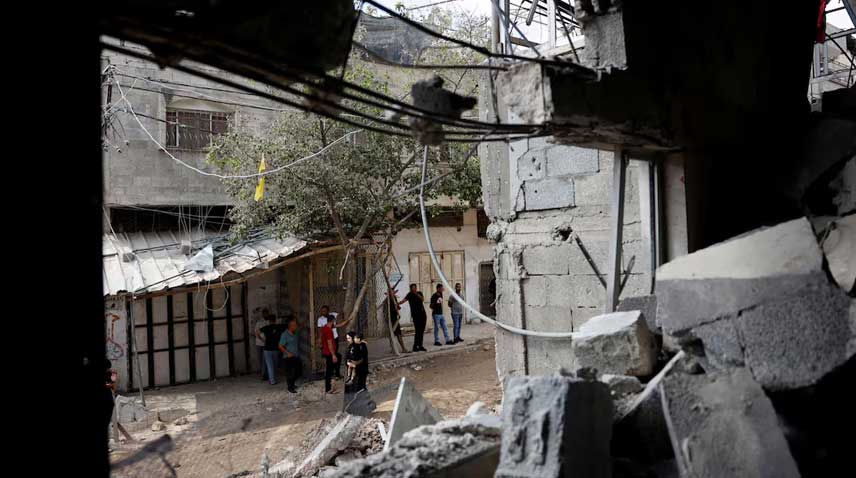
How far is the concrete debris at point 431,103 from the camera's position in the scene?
365 cm

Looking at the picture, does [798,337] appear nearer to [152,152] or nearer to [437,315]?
[437,315]

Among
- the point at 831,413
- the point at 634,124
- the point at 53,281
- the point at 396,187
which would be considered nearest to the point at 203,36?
the point at 53,281

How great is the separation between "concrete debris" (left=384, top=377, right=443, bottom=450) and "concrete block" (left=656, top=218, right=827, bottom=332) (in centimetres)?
352

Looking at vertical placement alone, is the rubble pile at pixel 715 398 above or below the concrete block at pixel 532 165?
below

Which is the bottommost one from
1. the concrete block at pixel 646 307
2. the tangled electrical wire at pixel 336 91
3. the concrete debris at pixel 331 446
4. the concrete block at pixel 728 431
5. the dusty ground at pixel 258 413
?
the dusty ground at pixel 258 413

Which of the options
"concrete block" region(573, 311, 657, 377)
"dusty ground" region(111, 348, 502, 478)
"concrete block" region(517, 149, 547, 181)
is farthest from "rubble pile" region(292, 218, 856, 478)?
"dusty ground" region(111, 348, 502, 478)

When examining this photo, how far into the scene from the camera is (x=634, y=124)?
15.8 feet

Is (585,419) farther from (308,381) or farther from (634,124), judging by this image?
(308,381)

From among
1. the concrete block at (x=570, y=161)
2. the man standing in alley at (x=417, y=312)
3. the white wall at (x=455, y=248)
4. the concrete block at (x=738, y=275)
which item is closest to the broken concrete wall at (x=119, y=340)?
the man standing in alley at (x=417, y=312)

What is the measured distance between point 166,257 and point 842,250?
452 inches

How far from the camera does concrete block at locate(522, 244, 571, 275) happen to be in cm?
686

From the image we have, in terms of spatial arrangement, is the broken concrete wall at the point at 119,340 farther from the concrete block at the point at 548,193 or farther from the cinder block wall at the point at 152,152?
the concrete block at the point at 548,193

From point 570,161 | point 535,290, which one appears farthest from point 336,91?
point 535,290

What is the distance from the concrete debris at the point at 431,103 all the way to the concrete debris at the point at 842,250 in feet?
8.68
